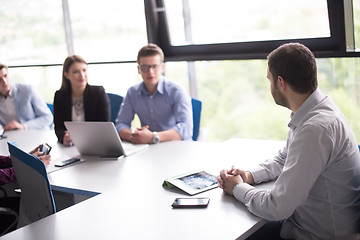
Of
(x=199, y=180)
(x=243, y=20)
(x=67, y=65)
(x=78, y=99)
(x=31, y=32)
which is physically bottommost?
(x=199, y=180)

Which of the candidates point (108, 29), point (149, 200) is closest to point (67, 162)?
point (149, 200)

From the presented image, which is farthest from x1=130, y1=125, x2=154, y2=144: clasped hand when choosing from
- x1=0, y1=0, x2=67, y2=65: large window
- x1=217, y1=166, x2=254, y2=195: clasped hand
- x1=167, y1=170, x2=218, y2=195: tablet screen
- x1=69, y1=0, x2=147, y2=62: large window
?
x1=0, y1=0, x2=67, y2=65: large window

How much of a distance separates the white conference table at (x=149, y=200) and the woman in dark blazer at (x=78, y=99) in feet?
2.45

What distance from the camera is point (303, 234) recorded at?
2037 mm

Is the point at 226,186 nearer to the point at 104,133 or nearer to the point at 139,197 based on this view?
the point at 139,197

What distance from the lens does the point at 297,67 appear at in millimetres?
1997

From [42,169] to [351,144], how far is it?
1399mm

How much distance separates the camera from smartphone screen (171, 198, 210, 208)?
6.90ft

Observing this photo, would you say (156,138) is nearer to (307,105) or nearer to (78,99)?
(78,99)

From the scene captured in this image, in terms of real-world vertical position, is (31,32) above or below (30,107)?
above

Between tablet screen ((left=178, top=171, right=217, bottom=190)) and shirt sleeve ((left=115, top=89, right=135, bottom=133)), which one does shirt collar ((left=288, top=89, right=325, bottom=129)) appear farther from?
shirt sleeve ((left=115, top=89, right=135, bottom=133))

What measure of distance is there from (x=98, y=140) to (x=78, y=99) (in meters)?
1.15

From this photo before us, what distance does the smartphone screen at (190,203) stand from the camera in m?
2.10

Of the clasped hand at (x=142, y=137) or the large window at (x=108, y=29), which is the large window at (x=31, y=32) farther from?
the clasped hand at (x=142, y=137)
